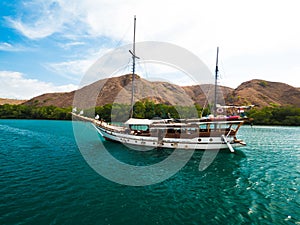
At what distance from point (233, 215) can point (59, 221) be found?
10853 millimetres

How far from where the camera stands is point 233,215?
1071cm

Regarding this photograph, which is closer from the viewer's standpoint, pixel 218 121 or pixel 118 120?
pixel 218 121

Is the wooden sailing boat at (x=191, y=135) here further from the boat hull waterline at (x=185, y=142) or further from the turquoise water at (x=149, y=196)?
the turquoise water at (x=149, y=196)

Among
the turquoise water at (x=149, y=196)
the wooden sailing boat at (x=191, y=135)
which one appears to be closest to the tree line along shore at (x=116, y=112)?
the wooden sailing boat at (x=191, y=135)

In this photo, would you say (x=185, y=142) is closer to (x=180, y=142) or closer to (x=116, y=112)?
(x=180, y=142)

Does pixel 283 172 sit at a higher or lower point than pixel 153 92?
lower

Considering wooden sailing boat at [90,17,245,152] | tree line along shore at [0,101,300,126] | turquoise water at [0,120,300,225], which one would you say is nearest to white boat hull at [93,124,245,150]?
wooden sailing boat at [90,17,245,152]

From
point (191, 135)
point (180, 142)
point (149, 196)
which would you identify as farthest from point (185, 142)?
point (149, 196)

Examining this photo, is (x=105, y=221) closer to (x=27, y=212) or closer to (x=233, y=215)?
(x=27, y=212)

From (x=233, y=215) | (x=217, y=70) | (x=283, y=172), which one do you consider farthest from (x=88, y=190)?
(x=217, y=70)

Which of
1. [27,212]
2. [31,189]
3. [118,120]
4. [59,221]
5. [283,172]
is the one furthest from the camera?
[118,120]

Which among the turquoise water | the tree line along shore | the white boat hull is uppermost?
the tree line along shore

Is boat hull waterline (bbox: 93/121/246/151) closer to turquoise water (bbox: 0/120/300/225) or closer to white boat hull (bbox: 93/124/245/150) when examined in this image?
A: white boat hull (bbox: 93/124/245/150)

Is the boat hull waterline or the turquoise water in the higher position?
the boat hull waterline
